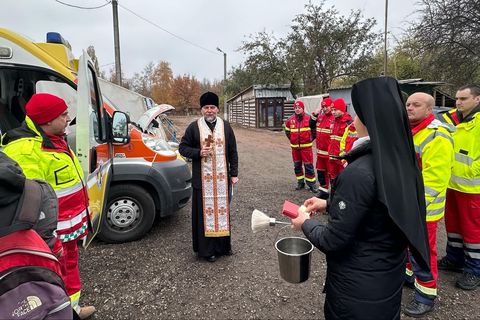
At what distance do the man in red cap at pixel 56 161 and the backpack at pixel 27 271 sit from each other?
1254 mm

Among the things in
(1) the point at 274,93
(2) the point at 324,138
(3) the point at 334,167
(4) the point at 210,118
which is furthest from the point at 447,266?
(1) the point at 274,93

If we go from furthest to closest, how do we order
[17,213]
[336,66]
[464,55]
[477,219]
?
[336,66] → [464,55] → [477,219] → [17,213]

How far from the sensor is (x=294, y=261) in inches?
82.4

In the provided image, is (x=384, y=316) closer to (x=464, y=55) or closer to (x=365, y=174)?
(x=365, y=174)

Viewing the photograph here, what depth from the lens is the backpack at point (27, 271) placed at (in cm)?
104

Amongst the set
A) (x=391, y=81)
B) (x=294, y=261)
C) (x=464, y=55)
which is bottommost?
(x=294, y=261)

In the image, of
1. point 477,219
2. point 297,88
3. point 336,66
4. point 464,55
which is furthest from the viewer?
point 297,88

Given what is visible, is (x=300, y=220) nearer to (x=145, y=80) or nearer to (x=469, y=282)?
(x=469, y=282)

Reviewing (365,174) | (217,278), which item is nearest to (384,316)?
(365,174)

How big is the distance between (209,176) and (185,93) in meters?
57.0

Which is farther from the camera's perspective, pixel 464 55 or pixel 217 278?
pixel 464 55

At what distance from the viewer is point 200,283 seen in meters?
3.55

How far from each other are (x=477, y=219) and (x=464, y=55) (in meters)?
13.5

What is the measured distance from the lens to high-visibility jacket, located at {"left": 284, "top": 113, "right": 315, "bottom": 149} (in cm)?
698
